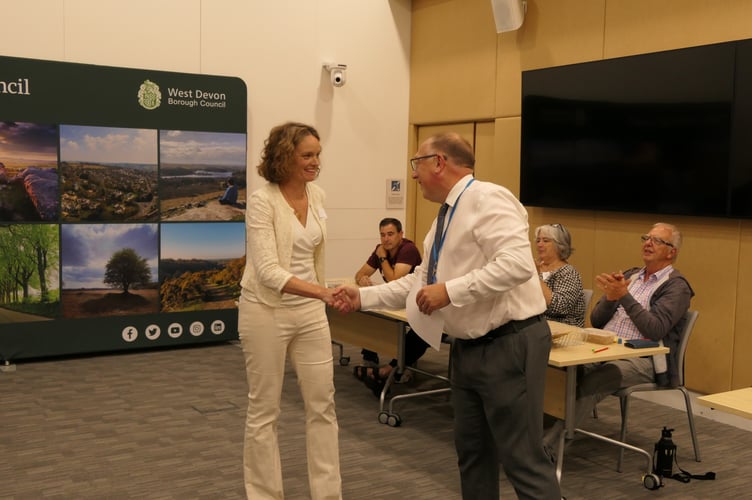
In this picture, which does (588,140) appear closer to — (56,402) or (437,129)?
(437,129)

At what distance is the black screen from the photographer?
541cm

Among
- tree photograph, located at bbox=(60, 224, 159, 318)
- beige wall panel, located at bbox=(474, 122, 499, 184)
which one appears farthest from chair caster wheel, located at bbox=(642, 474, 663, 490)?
tree photograph, located at bbox=(60, 224, 159, 318)

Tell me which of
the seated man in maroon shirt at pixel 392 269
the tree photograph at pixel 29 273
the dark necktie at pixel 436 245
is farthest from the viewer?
the tree photograph at pixel 29 273

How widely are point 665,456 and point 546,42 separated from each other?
4.05m

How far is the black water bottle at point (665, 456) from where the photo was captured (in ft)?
13.4

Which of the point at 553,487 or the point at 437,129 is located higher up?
the point at 437,129

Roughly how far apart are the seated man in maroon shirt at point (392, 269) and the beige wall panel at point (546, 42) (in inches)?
84.2

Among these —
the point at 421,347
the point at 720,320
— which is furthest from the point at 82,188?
the point at 720,320

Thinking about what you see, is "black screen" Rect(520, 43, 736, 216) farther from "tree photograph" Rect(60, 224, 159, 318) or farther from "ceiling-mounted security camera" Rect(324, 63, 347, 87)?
"tree photograph" Rect(60, 224, 159, 318)

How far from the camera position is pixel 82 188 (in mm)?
6547

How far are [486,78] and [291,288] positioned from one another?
504 cm

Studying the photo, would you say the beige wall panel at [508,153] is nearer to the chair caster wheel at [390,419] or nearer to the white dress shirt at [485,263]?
the chair caster wheel at [390,419]

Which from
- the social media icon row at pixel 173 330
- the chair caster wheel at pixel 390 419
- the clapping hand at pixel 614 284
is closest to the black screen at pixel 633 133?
the clapping hand at pixel 614 284

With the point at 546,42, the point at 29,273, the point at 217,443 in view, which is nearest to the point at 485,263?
the point at 217,443
